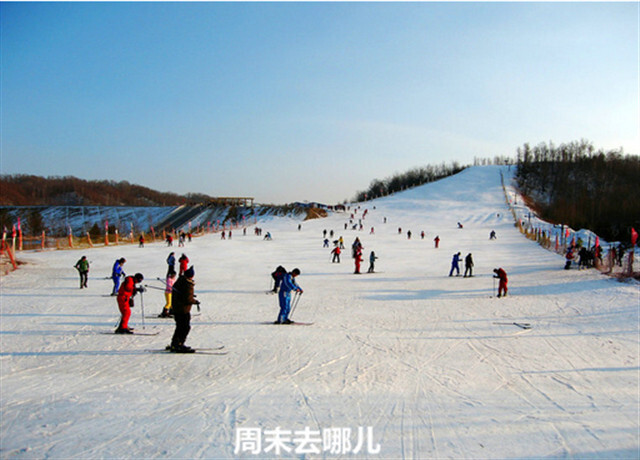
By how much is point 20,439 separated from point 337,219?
54.0 metres

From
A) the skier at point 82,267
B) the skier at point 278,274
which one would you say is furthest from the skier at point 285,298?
the skier at point 82,267

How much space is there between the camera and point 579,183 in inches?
3671

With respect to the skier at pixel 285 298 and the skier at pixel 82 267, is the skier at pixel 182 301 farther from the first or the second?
the skier at pixel 82 267

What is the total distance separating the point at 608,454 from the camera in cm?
422

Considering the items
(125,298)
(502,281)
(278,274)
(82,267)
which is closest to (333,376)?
(278,274)

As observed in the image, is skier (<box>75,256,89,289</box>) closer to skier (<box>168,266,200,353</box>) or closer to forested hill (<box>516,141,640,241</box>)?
skier (<box>168,266,200,353</box>)

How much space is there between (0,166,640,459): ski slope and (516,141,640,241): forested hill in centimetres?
5735

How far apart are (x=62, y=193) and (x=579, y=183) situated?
144 metres

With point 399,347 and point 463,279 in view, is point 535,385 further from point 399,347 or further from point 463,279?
point 463,279

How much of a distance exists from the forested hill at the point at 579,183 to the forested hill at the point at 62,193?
253 feet

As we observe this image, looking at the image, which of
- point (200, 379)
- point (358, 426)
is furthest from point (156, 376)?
point (358, 426)

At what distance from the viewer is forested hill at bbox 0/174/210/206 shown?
357 feet

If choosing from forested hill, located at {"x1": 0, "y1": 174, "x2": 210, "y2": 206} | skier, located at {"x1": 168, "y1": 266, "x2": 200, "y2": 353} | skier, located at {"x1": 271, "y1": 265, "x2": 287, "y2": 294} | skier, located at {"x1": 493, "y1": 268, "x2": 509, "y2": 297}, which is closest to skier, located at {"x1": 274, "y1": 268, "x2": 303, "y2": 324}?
skier, located at {"x1": 271, "y1": 265, "x2": 287, "y2": 294}

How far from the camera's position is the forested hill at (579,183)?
202ft
